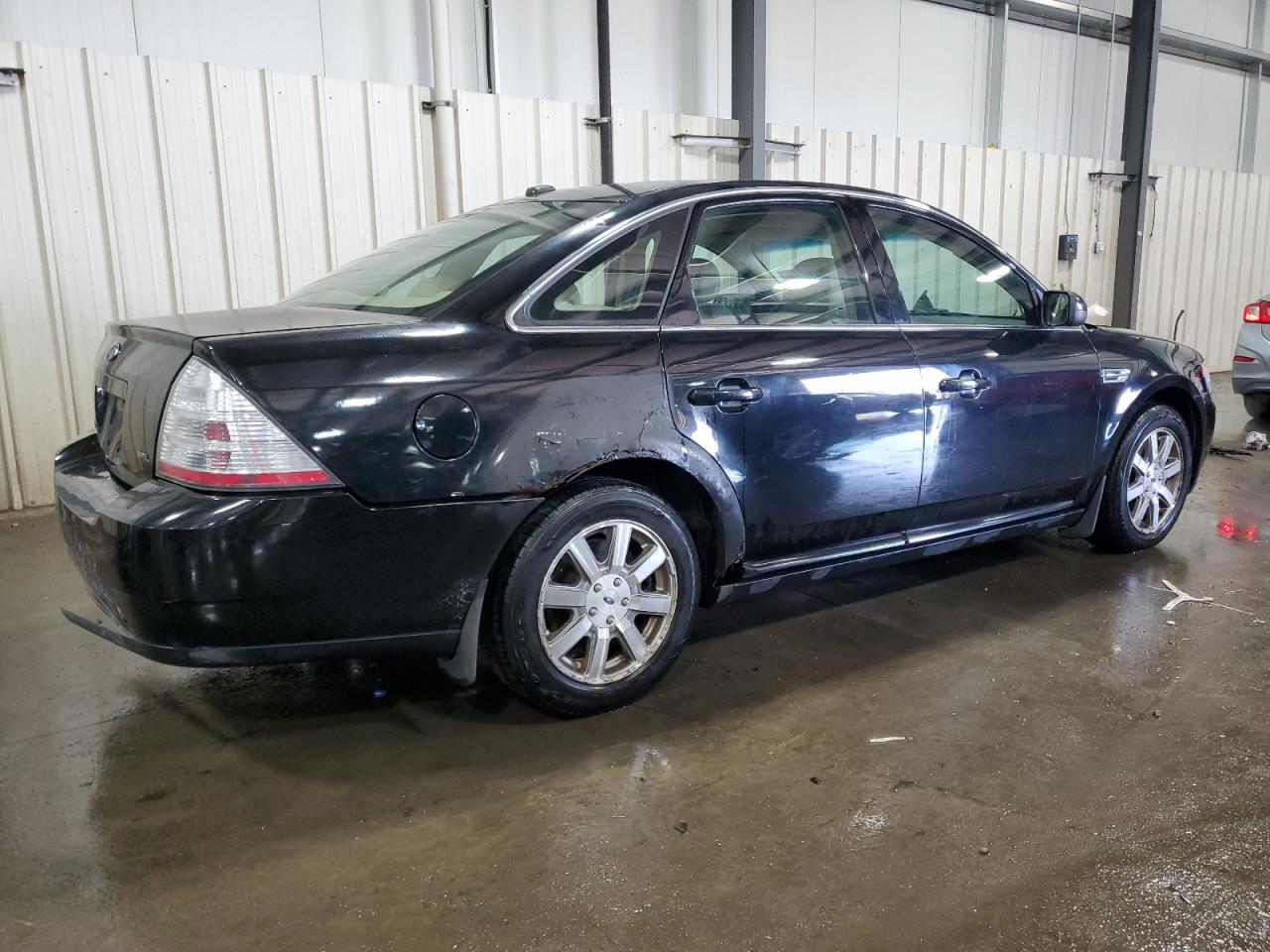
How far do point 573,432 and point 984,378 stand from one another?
165 cm

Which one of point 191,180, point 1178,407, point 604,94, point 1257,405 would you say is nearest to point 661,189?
point 1178,407

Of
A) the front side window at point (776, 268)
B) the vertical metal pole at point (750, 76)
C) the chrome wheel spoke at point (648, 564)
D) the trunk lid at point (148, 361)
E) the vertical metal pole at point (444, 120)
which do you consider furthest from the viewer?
the vertical metal pole at point (750, 76)

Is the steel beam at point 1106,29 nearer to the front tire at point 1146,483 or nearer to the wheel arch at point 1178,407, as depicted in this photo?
the wheel arch at point 1178,407

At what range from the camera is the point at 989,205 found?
9.33 meters

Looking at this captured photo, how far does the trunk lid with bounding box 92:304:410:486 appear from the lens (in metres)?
2.36

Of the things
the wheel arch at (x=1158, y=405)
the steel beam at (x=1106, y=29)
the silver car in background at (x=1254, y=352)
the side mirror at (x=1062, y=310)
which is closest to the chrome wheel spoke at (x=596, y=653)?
the side mirror at (x=1062, y=310)

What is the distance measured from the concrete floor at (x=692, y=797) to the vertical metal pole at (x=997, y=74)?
8.08 metres

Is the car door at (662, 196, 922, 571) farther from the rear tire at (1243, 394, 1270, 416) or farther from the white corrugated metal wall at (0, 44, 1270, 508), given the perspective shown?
the rear tire at (1243, 394, 1270, 416)

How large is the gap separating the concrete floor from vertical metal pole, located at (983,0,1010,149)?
8.08m

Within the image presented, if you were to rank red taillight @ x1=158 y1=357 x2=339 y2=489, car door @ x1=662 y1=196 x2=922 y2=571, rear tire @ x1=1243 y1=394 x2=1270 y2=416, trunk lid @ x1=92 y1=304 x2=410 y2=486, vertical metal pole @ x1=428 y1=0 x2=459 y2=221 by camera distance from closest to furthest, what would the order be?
red taillight @ x1=158 y1=357 x2=339 y2=489 → trunk lid @ x1=92 y1=304 x2=410 y2=486 → car door @ x1=662 y1=196 x2=922 y2=571 → vertical metal pole @ x1=428 y1=0 x2=459 y2=221 → rear tire @ x1=1243 y1=394 x2=1270 y2=416

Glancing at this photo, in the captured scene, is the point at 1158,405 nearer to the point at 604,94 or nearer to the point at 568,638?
the point at 568,638

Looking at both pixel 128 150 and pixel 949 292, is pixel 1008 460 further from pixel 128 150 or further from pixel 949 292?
pixel 128 150

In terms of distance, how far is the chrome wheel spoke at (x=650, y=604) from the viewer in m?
2.78

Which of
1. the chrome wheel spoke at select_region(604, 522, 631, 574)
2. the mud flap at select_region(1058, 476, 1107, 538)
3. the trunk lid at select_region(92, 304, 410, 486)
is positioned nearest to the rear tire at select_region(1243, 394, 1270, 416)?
the mud flap at select_region(1058, 476, 1107, 538)
